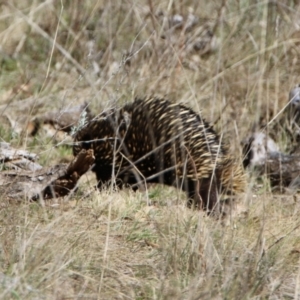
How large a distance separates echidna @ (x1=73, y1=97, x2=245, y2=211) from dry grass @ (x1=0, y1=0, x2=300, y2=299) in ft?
0.71

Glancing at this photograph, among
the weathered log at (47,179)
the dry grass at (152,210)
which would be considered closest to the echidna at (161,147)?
the dry grass at (152,210)

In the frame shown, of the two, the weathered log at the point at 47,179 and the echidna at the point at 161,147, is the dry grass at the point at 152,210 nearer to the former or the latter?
the weathered log at the point at 47,179

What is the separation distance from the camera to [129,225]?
12.9 feet

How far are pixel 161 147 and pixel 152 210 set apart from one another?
1.33 meters

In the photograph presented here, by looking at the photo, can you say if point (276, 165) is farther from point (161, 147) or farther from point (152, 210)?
point (152, 210)

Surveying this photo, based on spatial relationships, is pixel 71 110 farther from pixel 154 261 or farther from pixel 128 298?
pixel 128 298

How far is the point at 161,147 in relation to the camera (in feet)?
18.1

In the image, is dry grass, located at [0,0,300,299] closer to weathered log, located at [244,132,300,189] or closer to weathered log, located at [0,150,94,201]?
weathered log, located at [0,150,94,201]

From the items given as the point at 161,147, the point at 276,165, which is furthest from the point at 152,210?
the point at 276,165

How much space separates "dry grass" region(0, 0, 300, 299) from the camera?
9.93 feet

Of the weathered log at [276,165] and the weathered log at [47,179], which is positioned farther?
the weathered log at [276,165]

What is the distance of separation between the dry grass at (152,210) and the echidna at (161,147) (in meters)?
0.22

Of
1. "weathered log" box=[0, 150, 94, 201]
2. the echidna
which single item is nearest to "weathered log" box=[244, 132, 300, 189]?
the echidna

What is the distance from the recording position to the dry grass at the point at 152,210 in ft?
9.93
